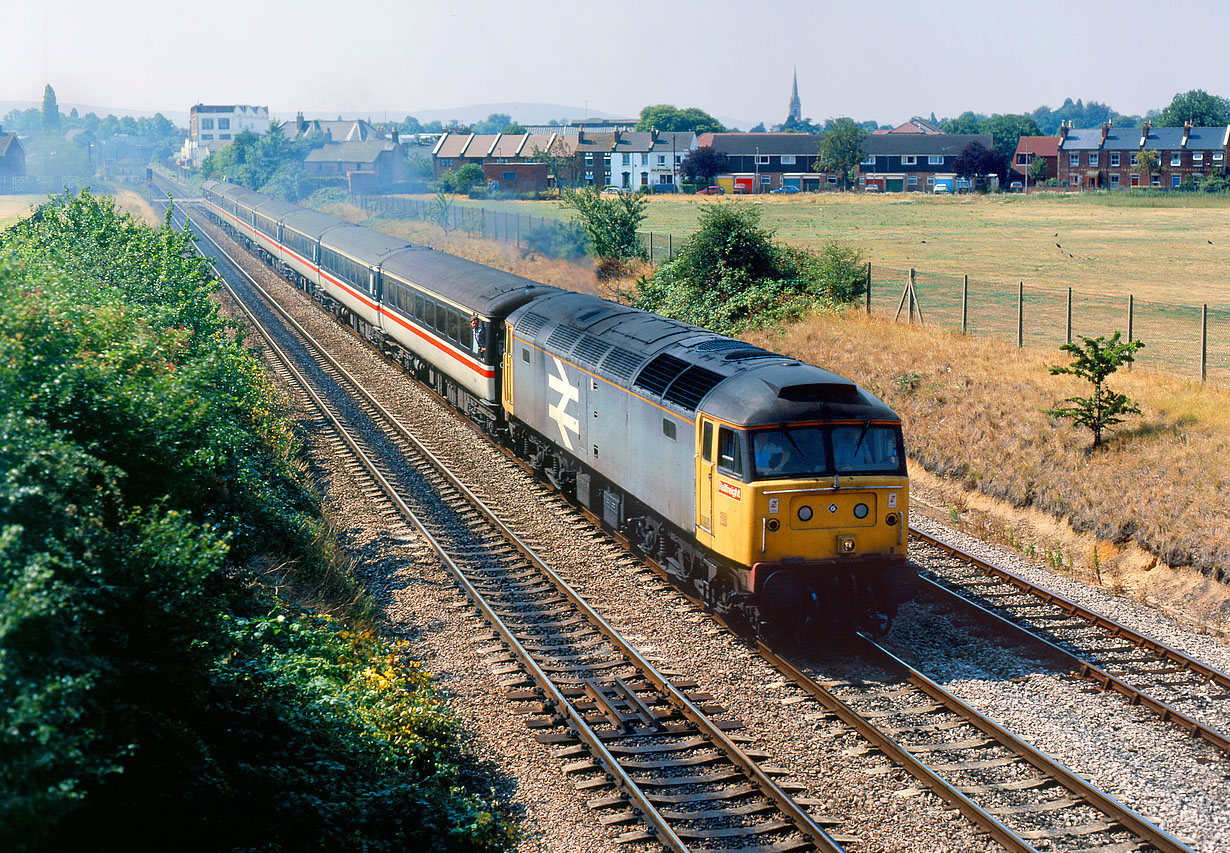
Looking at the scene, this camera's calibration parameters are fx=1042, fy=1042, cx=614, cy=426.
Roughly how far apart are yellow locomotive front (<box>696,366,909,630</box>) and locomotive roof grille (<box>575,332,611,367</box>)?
3920 millimetres

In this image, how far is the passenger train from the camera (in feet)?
42.0

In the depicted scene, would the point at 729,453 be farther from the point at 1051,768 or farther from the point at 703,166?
the point at 703,166

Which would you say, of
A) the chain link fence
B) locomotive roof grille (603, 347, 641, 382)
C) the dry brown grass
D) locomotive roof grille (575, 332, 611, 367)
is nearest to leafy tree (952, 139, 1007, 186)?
the chain link fence

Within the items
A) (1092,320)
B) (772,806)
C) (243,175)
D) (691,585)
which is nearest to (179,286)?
(691,585)

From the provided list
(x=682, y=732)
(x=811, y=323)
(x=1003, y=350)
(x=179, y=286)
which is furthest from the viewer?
(x=811, y=323)

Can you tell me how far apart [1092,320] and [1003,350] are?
26.6ft

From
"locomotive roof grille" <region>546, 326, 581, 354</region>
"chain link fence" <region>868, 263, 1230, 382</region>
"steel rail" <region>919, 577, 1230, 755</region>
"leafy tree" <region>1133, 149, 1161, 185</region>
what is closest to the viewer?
"steel rail" <region>919, 577, 1230, 755</region>

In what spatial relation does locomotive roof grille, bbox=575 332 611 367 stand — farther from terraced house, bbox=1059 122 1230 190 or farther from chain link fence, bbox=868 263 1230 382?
terraced house, bbox=1059 122 1230 190

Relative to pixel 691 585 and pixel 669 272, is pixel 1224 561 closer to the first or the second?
pixel 691 585

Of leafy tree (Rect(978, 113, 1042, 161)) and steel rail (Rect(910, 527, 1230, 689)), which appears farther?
leafy tree (Rect(978, 113, 1042, 161))

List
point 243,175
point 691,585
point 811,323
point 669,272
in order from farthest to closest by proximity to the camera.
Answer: point 243,175 → point 669,272 → point 811,323 → point 691,585

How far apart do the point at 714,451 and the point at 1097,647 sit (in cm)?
554

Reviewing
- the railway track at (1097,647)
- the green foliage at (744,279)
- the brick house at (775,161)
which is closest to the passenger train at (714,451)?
the railway track at (1097,647)

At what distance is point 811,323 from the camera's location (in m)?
29.4
